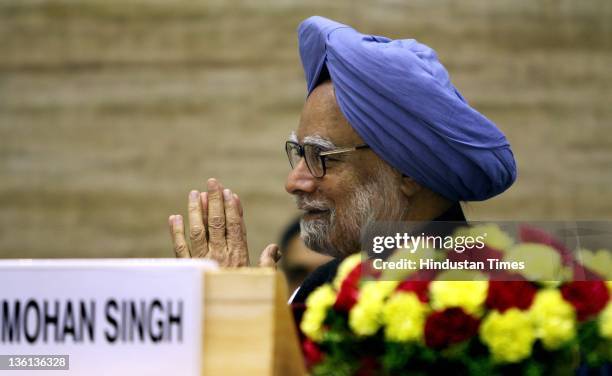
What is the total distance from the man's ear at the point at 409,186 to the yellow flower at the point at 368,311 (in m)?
1.29

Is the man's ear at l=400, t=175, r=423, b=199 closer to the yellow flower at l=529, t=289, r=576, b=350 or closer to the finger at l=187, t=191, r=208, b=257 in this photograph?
the finger at l=187, t=191, r=208, b=257

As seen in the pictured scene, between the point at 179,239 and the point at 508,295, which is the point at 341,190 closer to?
the point at 179,239

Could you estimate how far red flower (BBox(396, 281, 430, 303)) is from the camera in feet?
6.89

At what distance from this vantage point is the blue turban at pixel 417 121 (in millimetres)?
3252

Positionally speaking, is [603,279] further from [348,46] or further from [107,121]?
[107,121]

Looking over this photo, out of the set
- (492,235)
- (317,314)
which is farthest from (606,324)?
(317,314)

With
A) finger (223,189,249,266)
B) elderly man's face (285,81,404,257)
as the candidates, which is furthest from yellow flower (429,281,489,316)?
finger (223,189,249,266)

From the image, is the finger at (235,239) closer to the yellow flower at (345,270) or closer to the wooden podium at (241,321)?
the yellow flower at (345,270)

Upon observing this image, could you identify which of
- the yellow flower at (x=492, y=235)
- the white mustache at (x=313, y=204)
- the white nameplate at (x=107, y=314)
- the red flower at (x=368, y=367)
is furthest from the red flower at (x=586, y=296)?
the white mustache at (x=313, y=204)

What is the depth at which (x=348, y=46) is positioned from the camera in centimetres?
340

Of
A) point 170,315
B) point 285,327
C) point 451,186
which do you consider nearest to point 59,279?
point 170,315

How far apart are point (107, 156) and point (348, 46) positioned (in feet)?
12.5

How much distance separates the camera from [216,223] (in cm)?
346

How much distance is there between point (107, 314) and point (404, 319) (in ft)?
1.86
